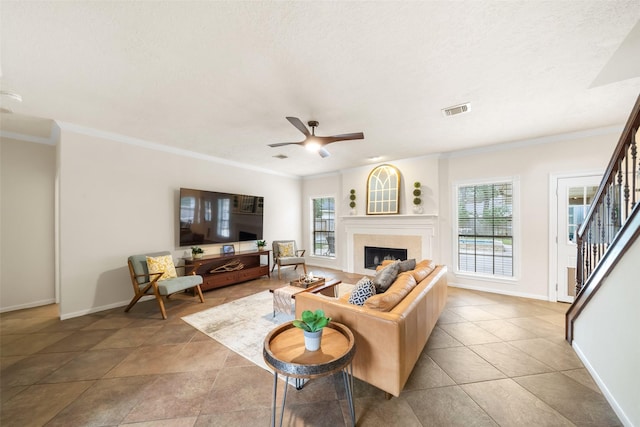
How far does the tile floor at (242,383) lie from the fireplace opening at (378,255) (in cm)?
225

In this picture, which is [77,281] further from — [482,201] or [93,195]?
[482,201]

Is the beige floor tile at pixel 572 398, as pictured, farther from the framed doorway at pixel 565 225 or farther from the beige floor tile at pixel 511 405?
the framed doorway at pixel 565 225

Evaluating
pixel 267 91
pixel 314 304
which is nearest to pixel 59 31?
pixel 267 91

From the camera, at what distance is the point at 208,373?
6.84 ft

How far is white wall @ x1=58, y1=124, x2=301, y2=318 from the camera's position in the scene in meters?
3.25

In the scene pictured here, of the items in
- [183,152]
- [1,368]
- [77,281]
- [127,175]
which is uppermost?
[183,152]

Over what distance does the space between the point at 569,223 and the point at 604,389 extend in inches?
114

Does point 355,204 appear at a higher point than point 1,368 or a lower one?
higher

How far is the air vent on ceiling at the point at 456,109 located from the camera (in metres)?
2.71

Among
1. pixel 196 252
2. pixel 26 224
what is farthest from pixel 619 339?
pixel 26 224

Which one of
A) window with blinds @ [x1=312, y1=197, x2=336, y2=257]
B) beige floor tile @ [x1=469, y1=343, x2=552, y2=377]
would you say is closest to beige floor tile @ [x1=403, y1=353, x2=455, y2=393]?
beige floor tile @ [x1=469, y1=343, x2=552, y2=377]

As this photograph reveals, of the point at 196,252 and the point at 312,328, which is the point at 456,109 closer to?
the point at 312,328

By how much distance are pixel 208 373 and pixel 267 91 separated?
2769 millimetres

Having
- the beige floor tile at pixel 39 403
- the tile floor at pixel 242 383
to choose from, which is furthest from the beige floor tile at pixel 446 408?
the beige floor tile at pixel 39 403
